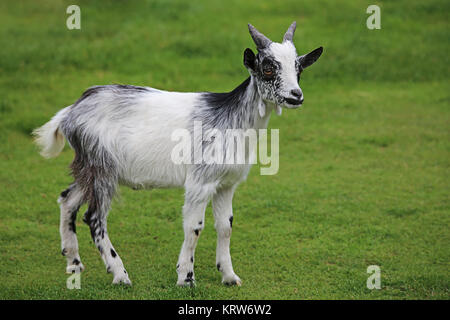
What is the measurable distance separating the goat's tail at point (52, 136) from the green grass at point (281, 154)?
1.55 m

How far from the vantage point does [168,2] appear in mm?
17984

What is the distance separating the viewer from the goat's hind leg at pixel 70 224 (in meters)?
7.65

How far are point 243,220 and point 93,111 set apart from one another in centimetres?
335

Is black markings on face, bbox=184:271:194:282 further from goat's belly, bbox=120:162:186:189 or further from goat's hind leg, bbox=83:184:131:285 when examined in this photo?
goat's belly, bbox=120:162:186:189

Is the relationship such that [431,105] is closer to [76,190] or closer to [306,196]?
[306,196]

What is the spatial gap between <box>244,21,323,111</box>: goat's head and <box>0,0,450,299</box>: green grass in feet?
7.53

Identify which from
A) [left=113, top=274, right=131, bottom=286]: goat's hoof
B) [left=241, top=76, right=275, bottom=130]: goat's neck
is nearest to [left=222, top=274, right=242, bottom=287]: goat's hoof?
[left=113, top=274, right=131, bottom=286]: goat's hoof

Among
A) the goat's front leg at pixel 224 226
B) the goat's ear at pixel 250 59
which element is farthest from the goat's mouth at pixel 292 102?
the goat's front leg at pixel 224 226

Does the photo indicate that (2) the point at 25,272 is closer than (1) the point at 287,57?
No

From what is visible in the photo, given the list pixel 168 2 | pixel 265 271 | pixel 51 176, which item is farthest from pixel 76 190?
pixel 168 2

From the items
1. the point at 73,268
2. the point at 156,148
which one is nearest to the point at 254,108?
the point at 156,148

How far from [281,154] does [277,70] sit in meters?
5.88

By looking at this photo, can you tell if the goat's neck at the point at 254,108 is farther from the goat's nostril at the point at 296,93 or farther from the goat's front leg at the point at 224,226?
the goat's front leg at the point at 224,226

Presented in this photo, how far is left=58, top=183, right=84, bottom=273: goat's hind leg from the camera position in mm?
7652
